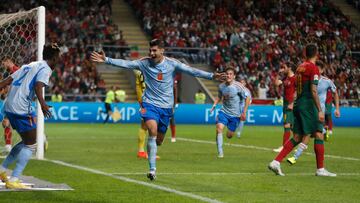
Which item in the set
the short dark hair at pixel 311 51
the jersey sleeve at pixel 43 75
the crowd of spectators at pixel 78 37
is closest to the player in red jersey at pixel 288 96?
the short dark hair at pixel 311 51

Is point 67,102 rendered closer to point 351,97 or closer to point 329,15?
point 351,97

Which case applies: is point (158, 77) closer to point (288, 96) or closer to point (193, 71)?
point (193, 71)

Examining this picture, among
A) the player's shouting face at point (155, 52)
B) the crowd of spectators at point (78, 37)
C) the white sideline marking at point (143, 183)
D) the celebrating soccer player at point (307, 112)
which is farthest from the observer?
the crowd of spectators at point (78, 37)

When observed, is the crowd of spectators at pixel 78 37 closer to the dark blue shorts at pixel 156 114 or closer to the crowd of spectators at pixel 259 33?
the crowd of spectators at pixel 259 33

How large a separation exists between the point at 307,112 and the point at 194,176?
7.37ft

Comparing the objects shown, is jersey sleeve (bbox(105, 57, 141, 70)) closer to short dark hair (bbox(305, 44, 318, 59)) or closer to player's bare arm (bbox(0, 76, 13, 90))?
player's bare arm (bbox(0, 76, 13, 90))

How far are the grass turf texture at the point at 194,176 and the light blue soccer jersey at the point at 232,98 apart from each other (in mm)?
1047

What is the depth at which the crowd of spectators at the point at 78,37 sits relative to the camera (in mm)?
44469

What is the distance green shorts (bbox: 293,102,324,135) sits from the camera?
15281mm

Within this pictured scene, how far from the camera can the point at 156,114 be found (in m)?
14.8

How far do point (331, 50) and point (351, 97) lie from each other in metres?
3.74

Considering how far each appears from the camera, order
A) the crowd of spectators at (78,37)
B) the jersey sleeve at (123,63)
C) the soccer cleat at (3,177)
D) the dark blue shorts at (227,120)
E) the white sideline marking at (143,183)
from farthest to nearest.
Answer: the crowd of spectators at (78,37) → the dark blue shorts at (227,120) → the jersey sleeve at (123,63) → the soccer cleat at (3,177) → the white sideline marking at (143,183)

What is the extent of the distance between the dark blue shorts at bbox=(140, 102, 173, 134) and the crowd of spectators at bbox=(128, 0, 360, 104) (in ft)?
106

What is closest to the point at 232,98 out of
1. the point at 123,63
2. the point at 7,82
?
the point at 123,63
